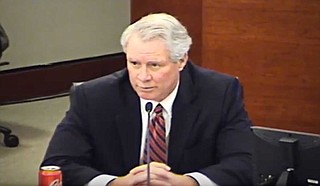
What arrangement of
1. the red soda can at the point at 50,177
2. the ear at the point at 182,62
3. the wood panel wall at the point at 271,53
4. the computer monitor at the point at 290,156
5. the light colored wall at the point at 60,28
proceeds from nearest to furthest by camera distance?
the red soda can at the point at 50,177 → the computer monitor at the point at 290,156 → the ear at the point at 182,62 → the wood panel wall at the point at 271,53 → the light colored wall at the point at 60,28

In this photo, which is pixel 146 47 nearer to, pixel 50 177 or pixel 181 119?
pixel 181 119

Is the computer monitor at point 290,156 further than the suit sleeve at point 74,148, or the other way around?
the suit sleeve at point 74,148

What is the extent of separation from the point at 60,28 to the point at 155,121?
4.05 m

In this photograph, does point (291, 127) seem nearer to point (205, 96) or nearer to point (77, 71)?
point (205, 96)

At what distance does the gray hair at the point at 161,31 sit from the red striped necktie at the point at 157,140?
216 millimetres

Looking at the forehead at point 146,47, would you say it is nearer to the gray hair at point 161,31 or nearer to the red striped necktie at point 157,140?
the gray hair at point 161,31

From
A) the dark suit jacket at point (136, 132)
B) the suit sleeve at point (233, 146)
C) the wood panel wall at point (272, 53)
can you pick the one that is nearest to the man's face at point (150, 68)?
the dark suit jacket at point (136, 132)

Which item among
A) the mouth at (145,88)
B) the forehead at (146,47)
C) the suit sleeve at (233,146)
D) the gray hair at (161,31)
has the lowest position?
the suit sleeve at (233,146)

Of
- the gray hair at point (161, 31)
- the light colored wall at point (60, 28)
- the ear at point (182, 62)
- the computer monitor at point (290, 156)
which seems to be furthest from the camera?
the light colored wall at point (60, 28)

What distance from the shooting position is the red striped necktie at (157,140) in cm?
224

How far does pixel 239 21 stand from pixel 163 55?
2230 millimetres

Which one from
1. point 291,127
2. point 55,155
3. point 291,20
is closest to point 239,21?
point 291,20

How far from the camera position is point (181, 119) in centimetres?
231

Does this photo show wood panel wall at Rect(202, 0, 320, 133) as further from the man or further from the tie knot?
the tie knot
